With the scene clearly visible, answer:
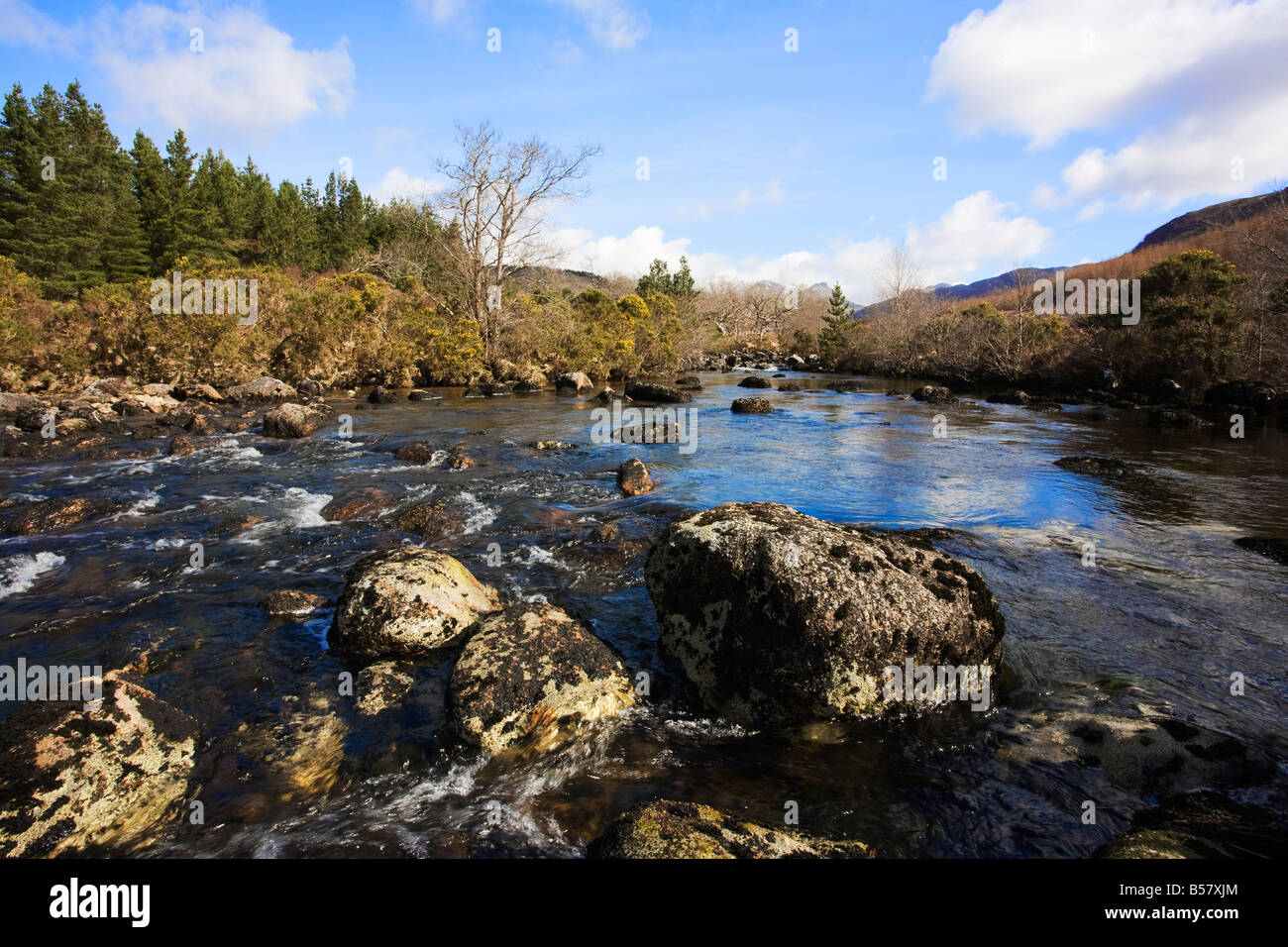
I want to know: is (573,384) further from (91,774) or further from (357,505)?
(91,774)

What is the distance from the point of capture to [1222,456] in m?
14.5

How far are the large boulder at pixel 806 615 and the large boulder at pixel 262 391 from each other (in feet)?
74.7

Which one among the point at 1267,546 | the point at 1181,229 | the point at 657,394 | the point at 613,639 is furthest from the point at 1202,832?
the point at 1181,229

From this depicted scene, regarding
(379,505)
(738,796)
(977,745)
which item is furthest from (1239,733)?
(379,505)

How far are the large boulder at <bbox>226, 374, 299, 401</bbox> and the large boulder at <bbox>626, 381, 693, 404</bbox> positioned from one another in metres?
14.0

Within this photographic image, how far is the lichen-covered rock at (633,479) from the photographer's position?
11352mm

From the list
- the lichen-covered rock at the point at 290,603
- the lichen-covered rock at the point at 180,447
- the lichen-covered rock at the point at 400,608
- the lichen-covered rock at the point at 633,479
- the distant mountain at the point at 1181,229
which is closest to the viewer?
the lichen-covered rock at the point at 400,608

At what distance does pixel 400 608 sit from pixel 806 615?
12.0ft

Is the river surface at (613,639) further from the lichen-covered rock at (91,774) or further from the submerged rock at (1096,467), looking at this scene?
the submerged rock at (1096,467)

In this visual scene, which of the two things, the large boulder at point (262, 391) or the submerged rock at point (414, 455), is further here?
the large boulder at point (262, 391)

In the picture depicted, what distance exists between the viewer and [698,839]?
311 cm

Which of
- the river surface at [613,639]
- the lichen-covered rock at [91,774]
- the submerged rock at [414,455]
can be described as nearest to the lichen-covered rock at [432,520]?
the river surface at [613,639]
